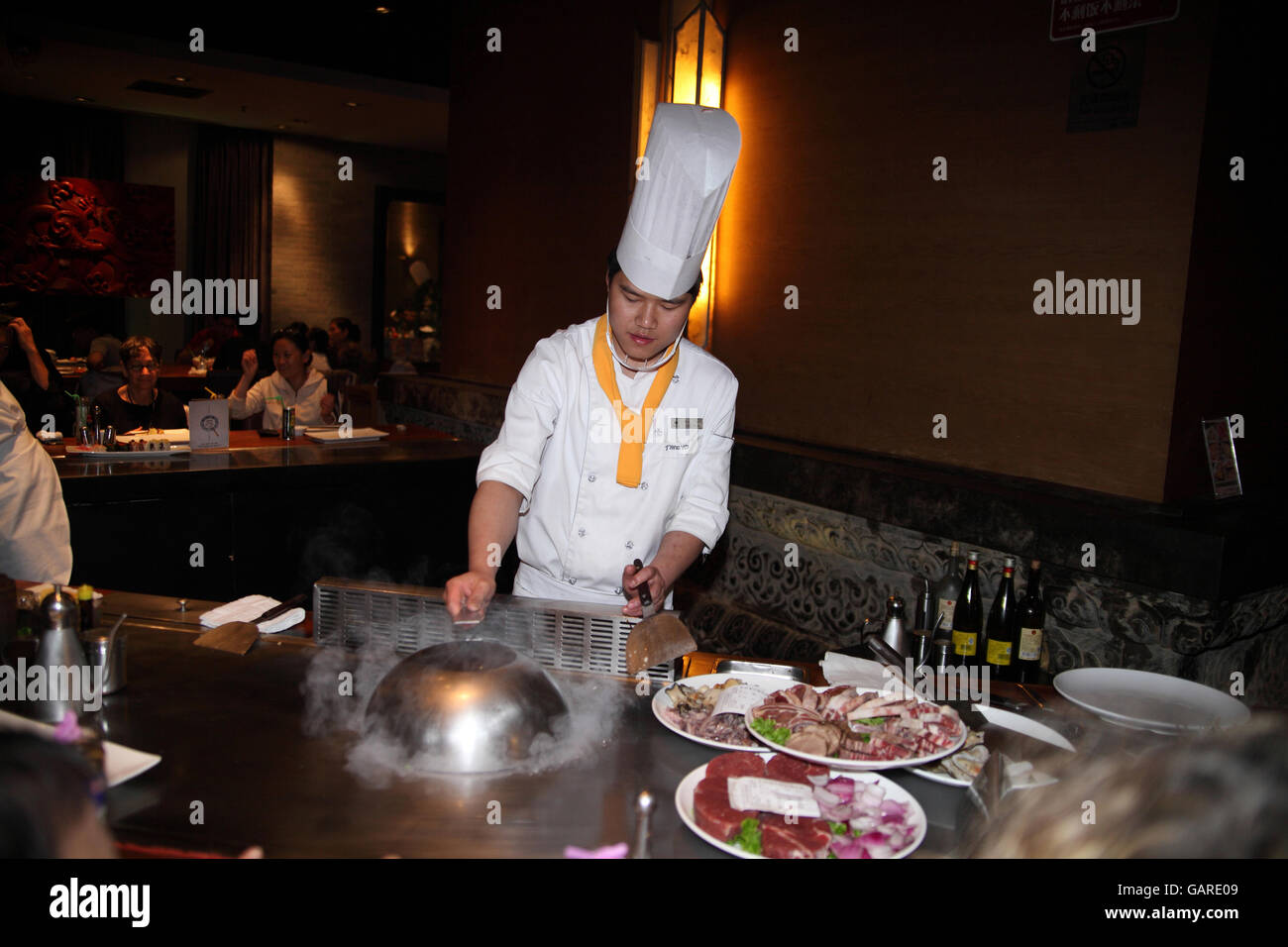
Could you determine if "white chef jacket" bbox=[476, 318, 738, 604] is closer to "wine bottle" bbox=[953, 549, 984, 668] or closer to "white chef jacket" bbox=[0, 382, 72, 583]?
"wine bottle" bbox=[953, 549, 984, 668]

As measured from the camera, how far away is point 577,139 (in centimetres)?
525

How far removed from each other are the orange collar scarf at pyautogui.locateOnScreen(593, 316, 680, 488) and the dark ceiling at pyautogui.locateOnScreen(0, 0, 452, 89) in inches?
203

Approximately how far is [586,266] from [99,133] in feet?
29.7

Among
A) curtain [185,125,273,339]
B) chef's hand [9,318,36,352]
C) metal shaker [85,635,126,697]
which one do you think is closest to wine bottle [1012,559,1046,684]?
metal shaker [85,635,126,697]

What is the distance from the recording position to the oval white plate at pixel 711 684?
158 cm

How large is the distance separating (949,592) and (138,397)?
4.90 meters

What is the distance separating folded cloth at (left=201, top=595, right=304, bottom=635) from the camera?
2094 millimetres

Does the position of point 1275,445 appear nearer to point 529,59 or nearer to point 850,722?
point 850,722

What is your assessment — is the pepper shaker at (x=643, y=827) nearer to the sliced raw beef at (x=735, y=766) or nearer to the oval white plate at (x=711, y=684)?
the sliced raw beef at (x=735, y=766)

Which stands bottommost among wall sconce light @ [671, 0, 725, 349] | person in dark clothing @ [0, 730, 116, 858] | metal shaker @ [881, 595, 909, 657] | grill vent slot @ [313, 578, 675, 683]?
metal shaker @ [881, 595, 909, 657]

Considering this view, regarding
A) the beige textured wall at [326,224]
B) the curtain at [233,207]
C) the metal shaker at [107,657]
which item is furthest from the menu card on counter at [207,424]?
the beige textured wall at [326,224]

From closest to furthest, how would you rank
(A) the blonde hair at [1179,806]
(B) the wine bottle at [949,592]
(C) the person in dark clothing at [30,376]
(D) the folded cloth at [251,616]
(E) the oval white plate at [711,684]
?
(A) the blonde hair at [1179,806] → (E) the oval white plate at [711,684] → (D) the folded cloth at [251,616] → (B) the wine bottle at [949,592] → (C) the person in dark clothing at [30,376]

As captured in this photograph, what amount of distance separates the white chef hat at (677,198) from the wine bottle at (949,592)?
4.67 ft

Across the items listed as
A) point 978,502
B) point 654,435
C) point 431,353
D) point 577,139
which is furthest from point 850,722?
point 431,353
